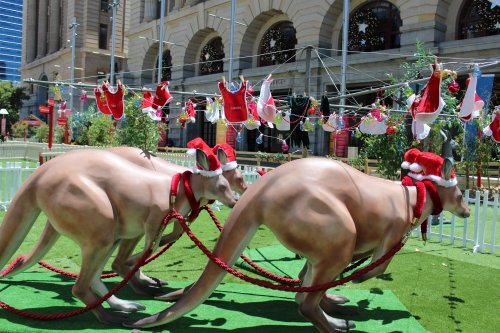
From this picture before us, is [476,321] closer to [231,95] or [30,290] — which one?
[30,290]

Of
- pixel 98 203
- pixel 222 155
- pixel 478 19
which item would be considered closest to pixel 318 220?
pixel 222 155

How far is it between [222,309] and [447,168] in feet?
8.55

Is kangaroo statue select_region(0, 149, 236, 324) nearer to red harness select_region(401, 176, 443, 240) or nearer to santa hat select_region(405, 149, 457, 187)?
red harness select_region(401, 176, 443, 240)

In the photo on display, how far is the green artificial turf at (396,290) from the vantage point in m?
4.27

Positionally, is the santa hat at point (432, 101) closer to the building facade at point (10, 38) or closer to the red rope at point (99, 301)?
the red rope at point (99, 301)

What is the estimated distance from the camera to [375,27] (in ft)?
76.5

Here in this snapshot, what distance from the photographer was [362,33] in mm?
23688

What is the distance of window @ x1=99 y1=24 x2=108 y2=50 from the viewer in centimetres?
5006

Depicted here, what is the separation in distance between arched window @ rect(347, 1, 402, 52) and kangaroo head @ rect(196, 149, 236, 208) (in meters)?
21.0

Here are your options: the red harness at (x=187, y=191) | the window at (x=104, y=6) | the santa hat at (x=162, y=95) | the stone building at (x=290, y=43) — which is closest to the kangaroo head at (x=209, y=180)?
the red harness at (x=187, y=191)

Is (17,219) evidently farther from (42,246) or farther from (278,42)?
(278,42)

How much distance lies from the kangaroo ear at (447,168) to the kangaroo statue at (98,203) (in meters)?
2.03

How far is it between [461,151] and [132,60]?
31.1m

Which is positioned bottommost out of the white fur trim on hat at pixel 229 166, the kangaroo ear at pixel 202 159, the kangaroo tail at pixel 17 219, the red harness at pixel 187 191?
the kangaroo tail at pixel 17 219
